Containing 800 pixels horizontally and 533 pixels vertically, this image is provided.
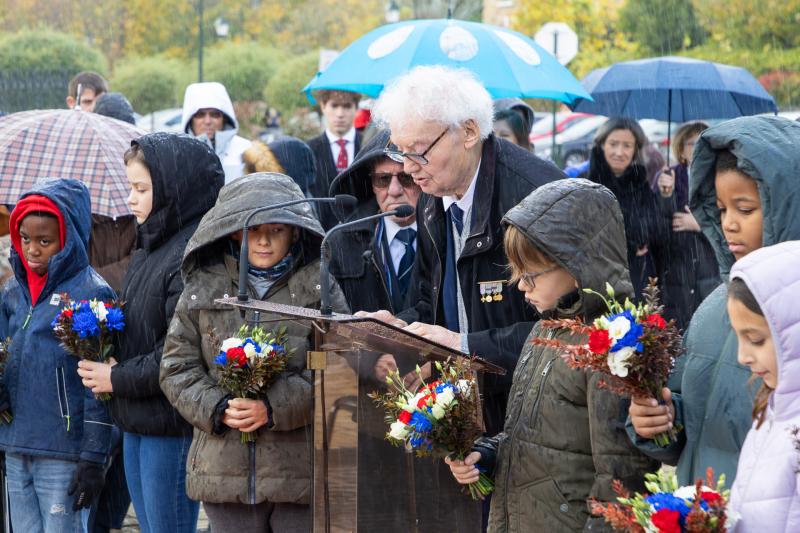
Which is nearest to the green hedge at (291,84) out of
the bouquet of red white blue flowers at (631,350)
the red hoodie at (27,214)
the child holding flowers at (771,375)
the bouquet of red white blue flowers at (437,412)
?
the red hoodie at (27,214)

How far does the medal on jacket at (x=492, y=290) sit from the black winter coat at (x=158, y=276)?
1464mm

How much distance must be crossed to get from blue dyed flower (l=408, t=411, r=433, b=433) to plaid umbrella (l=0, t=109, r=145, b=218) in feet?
12.6

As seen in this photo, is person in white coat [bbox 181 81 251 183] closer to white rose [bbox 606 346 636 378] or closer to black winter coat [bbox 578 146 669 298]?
black winter coat [bbox 578 146 669 298]

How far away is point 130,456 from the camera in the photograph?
17.5 ft

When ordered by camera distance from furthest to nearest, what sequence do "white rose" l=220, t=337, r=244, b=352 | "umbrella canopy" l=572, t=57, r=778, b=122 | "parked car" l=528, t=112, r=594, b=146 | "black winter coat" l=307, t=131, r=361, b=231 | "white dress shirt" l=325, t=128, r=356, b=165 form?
1. "parked car" l=528, t=112, r=594, b=146
2. "umbrella canopy" l=572, t=57, r=778, b=122
3. "white dress shirt" l=325, t=128, r=356, b=165
4. "black winter coat" l=307, t=131, r=361, b=231
5. "white rose" l=220, t=337, r=244, b=352

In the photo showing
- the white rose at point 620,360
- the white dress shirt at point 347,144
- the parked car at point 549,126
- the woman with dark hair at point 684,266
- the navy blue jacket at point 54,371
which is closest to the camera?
the white rose at point 620,360

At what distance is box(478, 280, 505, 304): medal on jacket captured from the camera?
448 centimetres

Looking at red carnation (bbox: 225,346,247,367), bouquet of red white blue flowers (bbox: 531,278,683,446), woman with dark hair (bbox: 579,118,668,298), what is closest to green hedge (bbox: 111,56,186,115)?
woman with dark hair (bbox: 579,118,668,298)

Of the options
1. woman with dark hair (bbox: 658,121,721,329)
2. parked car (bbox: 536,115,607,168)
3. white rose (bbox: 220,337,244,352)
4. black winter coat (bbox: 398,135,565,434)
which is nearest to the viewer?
black winter coat (bbox: 398,135,565,434)

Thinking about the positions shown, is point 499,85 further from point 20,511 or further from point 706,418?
point 706,418

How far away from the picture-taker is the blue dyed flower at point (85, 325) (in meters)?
5.21

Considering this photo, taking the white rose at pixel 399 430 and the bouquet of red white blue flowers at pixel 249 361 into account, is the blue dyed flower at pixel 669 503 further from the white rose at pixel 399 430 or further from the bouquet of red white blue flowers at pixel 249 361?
the bouquet of red white blue flowers at pixel 249 361

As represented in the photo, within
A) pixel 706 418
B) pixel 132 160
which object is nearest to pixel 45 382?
Result: pixel 132 160

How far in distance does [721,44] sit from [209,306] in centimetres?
3018
